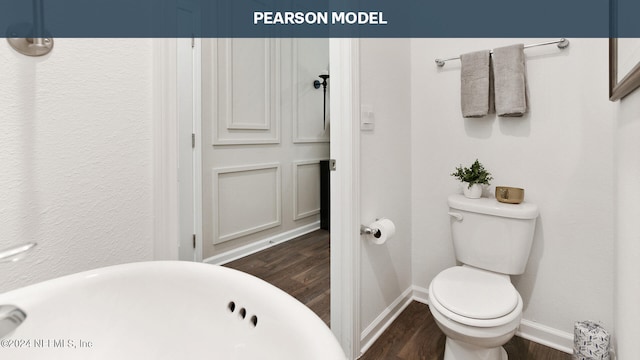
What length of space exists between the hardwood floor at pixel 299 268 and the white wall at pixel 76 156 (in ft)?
4.38

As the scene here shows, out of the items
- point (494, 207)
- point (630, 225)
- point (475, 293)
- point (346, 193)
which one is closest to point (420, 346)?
point (475, 293)

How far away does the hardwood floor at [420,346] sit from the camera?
156 cm

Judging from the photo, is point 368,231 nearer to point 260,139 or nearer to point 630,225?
point 630,225

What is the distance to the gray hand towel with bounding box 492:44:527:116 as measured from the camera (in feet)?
5.21

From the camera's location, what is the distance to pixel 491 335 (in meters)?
1.19

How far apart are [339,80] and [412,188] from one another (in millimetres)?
962

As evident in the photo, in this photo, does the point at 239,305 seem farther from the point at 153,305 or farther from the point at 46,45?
the point at 46,45

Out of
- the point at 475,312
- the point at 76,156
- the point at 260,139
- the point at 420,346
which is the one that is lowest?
the point at 420,346

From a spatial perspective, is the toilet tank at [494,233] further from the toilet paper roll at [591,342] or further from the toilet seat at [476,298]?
the toilet paper roll at [591,342]

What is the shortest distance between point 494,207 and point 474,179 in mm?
215

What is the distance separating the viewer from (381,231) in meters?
1.56

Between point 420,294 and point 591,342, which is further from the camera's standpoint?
point 420,294

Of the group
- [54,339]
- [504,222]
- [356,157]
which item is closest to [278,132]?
[356,157]
